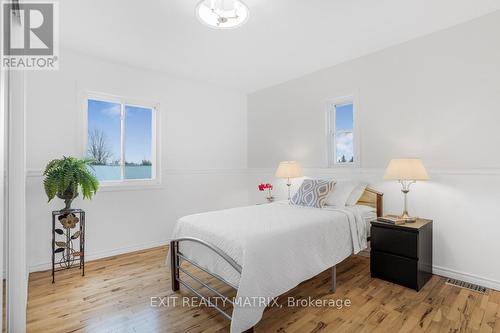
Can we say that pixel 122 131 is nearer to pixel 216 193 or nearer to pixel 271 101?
pixel 216 193

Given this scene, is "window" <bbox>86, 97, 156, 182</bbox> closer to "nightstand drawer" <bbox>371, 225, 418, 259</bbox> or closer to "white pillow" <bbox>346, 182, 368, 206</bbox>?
"white pillow" <bbox>346, 182, 368, 206</bbox>

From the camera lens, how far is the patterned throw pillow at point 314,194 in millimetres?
3059

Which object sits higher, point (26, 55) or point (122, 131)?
point (26, 55)

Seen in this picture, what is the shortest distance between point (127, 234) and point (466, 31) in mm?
4636

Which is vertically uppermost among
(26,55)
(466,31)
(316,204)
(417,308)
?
(466,31)

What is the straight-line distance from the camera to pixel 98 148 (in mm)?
3488

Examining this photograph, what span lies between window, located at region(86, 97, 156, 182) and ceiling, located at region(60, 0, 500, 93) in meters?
0.65

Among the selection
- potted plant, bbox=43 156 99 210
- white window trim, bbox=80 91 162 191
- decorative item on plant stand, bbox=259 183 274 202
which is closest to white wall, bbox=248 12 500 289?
decorative item on plant stand, bbox=259 183 274 202

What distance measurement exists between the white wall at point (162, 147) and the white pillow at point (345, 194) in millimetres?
2122

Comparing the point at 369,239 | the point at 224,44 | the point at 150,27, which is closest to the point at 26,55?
the point at 150,27

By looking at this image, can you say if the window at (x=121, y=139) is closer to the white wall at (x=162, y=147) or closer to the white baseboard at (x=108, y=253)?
the white wall at (x=162, y=147)

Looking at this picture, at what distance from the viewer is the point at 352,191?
3.20 metres

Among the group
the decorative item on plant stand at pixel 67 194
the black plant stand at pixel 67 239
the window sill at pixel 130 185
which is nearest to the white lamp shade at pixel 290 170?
the window sill at pixel 130 185

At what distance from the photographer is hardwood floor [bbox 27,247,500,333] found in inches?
75.3
